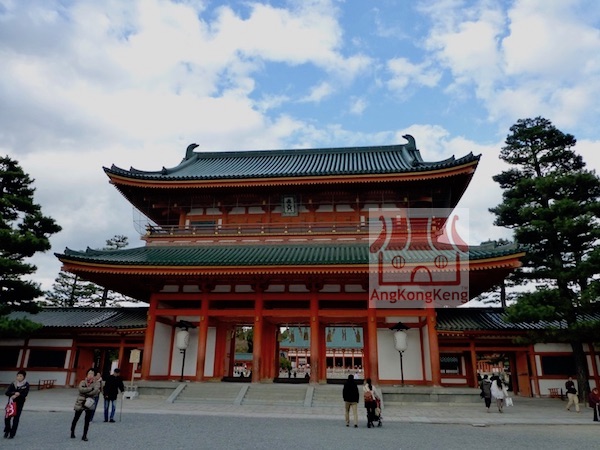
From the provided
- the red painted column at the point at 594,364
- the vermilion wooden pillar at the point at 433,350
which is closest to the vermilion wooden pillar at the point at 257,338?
the vermilion wooden pillar at the point at 433,350

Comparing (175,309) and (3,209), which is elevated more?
(3,209)

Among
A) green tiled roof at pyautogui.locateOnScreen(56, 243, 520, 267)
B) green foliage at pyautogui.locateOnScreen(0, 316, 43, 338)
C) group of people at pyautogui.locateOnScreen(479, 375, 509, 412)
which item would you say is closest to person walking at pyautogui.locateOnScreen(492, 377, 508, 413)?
group of people at pyautogui.locateOnScreen(479, 375, 509, 412)

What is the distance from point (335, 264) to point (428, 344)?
6261mm

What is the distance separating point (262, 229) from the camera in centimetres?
2159

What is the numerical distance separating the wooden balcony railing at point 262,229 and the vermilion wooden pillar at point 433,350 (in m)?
5.29

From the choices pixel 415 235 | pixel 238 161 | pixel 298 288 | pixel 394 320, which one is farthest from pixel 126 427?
pixel 238 161

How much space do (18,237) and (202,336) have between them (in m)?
11.1

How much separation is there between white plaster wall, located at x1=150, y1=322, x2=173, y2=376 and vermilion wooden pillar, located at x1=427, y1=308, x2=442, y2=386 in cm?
1313

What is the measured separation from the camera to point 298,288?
20.2 m

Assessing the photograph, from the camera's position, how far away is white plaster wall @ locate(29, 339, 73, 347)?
2455cm

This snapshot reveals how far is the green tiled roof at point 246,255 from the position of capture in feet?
58.2

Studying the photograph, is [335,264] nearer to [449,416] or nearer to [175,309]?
[449,416]

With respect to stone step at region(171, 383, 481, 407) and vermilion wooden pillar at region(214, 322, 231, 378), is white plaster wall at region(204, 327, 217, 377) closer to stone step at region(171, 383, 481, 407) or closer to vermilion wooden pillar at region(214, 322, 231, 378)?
vermilion wooden pillar at region(214, 322, 231, 378)

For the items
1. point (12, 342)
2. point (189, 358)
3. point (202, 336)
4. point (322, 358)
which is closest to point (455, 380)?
point (322, 358)
